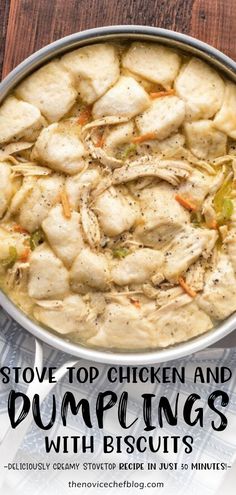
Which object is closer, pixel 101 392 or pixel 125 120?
pixel 125 120

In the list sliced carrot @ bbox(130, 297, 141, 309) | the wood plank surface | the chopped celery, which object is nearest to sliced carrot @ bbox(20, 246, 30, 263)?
the chopped celery

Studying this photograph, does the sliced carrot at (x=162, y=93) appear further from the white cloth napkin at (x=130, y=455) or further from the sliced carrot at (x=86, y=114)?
the white cloth napkin at (x=130, y=455)

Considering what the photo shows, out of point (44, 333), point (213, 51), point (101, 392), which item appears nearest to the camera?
point (213, 51)

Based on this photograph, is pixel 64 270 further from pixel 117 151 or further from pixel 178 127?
pixel 178 127

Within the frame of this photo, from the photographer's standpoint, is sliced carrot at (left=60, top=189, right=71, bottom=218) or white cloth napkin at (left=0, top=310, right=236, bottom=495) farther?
Result: white cloth napkin at (left=0, top=310, right=236, bottom=495)

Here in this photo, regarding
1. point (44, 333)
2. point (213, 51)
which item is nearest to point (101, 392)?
point (44, 333)

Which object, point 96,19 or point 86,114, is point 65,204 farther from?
point 96,19

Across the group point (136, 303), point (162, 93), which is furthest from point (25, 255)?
point (162, 93)

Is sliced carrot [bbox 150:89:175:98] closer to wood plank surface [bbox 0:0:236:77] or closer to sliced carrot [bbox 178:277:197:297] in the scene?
wood plank surface [bbox 0:0:236:77]
